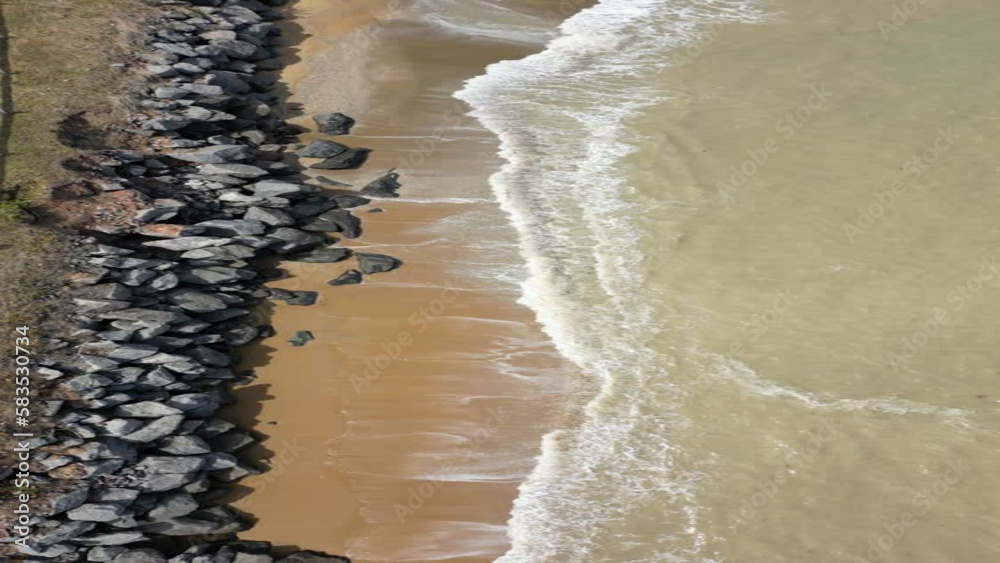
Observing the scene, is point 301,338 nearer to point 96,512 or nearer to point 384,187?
point 96,512

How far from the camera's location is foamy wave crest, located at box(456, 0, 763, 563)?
7.21 meters

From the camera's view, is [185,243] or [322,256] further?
[322,256]

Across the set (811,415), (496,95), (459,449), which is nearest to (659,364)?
(811,415)

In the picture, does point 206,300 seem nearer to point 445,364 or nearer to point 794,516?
point 445,364

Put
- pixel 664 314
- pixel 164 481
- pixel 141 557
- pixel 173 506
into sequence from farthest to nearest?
pixel 664 314 → pixel 164 481 → pixel 173 506 → pixel 141 557

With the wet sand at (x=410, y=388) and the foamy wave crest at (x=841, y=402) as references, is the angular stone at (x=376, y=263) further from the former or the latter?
the foamy wave crest at (x=841, y=402)

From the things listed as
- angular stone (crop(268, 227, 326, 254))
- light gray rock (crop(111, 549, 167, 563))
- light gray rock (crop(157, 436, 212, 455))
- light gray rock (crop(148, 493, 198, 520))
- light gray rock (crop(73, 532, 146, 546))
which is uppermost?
angular stone (crop(268, 227, 326, 254))

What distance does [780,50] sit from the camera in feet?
51.2
